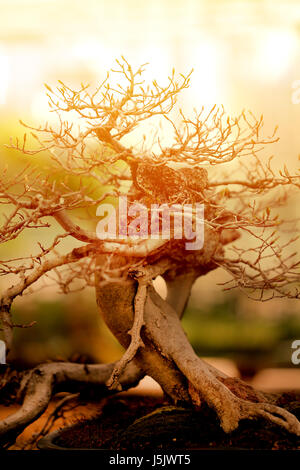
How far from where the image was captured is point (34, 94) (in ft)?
7.79

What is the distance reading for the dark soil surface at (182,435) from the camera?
186cm

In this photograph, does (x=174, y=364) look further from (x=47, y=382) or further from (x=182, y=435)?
(x=47, y=382)

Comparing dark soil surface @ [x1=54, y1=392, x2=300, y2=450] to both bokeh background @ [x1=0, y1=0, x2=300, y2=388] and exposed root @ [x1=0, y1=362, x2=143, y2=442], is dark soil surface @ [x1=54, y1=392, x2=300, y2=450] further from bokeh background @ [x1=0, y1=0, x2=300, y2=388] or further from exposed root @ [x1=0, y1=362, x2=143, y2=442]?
bokeh background @ [x1=0, y1=0, x2=300, y2=388]
